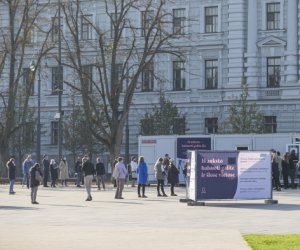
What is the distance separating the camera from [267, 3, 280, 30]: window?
64250 mm

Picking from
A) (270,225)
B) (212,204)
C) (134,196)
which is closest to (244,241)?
(270,225)

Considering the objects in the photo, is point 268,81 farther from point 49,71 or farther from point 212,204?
point 212,204

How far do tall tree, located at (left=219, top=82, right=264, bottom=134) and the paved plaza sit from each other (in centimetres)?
2252

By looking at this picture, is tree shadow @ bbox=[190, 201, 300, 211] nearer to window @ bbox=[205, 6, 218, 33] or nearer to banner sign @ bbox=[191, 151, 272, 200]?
banner sign @ bbox=[191, 151, 272, 200]

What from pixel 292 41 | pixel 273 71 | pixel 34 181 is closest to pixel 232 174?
pixel 34 181

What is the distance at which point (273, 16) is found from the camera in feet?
211

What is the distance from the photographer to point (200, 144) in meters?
47.1

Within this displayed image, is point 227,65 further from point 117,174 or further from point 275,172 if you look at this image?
point 117,174

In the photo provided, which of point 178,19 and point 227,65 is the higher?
point 178,19

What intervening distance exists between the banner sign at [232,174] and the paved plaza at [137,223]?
49 cm

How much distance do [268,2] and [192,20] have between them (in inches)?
217

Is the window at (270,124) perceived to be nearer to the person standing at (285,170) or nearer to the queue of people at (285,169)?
the queue of people at (285,169)

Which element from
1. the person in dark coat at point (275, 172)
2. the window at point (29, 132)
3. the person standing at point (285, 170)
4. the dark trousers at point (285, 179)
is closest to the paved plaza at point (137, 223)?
the person in dark coat at point (275, 172)

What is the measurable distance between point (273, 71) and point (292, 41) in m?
2.66
